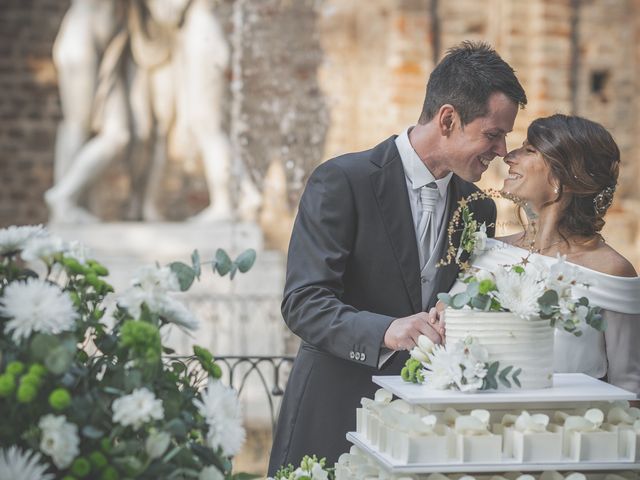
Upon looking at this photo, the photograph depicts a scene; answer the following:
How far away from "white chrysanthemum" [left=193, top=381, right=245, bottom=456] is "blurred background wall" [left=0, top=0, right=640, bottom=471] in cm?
880

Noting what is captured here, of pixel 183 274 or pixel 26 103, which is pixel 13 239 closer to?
pixel 183 274

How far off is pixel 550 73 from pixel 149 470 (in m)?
10.0

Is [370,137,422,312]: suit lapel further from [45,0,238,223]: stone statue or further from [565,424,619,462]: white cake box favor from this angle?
[45,0,238,223]: stone statue

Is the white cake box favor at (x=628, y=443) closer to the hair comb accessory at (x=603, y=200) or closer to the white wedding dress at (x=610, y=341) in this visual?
the white wedding dress at (x=610, y=341)

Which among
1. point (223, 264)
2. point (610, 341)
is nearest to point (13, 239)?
point (223, 264)

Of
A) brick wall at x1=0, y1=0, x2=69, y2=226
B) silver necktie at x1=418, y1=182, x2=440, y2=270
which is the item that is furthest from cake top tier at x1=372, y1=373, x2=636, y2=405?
brick wall at x1=0, y1=0, x2=69, y2=226

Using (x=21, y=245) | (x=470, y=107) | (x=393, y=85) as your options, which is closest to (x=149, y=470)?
(x=21, y=245)

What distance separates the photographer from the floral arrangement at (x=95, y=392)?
1.45 metres

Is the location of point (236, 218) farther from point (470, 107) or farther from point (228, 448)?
point (228, 448)

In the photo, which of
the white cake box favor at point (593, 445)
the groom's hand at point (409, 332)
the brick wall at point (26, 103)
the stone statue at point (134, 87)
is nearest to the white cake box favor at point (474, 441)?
the white cake box favor at point (593, 445)

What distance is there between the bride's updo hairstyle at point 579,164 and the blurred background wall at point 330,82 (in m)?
7.61

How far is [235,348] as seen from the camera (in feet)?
26.2

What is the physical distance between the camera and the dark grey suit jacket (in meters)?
2.66

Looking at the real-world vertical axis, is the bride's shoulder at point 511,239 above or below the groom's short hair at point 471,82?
below
